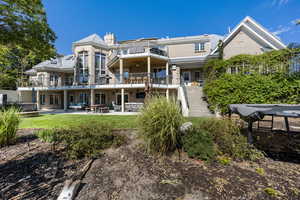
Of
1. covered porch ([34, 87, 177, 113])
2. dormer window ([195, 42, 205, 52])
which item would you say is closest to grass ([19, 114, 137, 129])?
covered porch ([34, 87, 177, 113])

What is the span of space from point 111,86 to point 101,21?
18924 millimetres

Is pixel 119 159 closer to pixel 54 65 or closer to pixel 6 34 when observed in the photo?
pixel 6 34

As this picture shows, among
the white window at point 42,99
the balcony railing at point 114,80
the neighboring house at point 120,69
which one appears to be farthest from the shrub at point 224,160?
the white window at point 42,99

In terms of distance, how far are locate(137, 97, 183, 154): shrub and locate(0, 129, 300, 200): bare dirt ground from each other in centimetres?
36

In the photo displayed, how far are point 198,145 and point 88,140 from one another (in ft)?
11.0

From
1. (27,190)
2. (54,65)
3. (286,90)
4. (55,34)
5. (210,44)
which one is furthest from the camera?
(54,65)

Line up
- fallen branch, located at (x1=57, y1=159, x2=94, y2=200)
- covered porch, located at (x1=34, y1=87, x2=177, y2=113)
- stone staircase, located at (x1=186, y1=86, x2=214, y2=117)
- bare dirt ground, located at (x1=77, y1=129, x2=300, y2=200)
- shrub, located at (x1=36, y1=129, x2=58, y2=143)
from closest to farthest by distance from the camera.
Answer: fallen branch, located at (x1=57, y1=159, x2=94, y2=200), bare dirt ground, located at (x1=77, y1=129, x2=300, y2=200), shrub, located at (x1=36, y1=129, x2=58, y2=143), stone staircase, located at (x1=186, y1=86, x2=214, y2=117), covered porch, located at (x1=34, y1=87, x2=177, y2=113)

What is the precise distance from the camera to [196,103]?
1130 cm

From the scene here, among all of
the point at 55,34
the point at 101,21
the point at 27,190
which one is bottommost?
the point at 27,190

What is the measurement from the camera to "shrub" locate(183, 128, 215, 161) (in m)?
3.53

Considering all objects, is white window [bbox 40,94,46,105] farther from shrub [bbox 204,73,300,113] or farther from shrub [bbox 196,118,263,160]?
shrub [bbox 196,118,263,160]

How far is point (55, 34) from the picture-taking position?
10844 millimetres

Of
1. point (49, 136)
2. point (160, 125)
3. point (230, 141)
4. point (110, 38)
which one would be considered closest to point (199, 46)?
point (110, 38)

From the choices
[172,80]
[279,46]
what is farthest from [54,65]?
[279,46]
